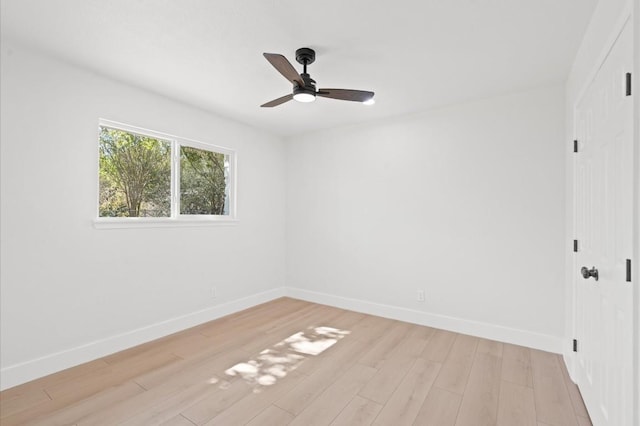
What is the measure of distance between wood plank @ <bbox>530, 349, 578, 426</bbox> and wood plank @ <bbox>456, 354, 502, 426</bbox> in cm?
26

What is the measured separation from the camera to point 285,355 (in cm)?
284

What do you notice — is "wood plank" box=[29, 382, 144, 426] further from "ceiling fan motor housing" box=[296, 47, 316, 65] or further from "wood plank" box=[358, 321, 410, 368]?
"ceiling fan motor housing" box=[296, 47, 316, 65]

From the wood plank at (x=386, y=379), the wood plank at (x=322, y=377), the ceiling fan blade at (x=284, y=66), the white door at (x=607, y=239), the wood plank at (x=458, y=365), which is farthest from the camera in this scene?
the wood plank at (x=458, y=365)

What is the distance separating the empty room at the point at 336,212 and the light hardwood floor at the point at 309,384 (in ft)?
0.07

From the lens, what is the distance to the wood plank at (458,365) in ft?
7.72

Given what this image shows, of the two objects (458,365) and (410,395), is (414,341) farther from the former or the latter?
(410,395)

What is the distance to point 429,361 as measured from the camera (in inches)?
107

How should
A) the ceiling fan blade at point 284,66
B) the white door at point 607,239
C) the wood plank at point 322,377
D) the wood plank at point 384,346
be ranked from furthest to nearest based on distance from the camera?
the wood plank at point 384,346 < the wood plank at point 322,377 < the ceiling fan blade at point 284,66 < the white door at point 607,239

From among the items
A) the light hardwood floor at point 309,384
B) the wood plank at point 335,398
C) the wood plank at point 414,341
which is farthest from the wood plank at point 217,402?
the wood plank at point 414,341

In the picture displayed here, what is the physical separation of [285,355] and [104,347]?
5.40 feet

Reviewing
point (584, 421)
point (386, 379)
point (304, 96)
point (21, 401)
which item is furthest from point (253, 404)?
point (304, 96)

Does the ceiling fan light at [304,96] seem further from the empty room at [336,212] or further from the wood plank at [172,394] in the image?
the wood plank at [172,394]

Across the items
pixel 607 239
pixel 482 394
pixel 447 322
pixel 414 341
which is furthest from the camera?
pixel 447 322

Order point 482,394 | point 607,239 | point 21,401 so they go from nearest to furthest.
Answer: point 607,239 → point 21,401 → point 482,394
